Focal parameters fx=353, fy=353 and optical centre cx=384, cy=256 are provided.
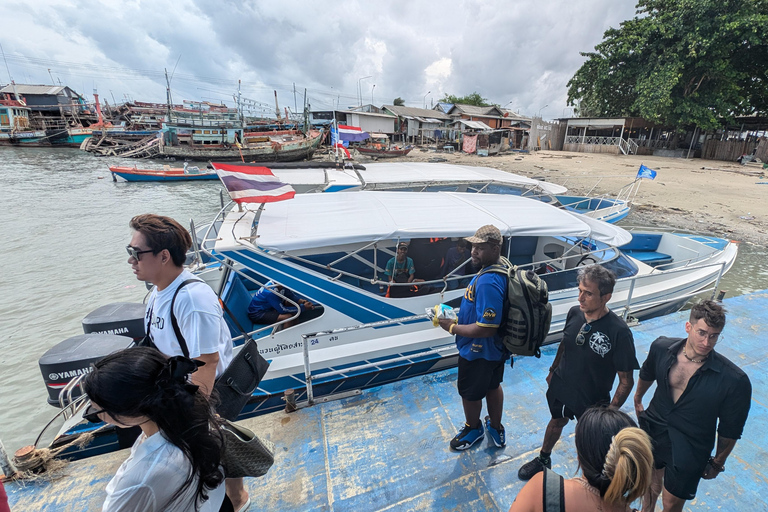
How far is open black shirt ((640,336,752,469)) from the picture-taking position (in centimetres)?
201

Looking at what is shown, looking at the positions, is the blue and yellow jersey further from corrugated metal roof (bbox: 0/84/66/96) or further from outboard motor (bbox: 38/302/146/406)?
corrugated metal roof (bbox: 0/84/66/96)

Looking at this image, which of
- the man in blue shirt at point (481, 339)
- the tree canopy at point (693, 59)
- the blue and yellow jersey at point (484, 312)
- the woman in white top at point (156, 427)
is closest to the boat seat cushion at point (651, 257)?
the man in blue shirt at point (481, 339)

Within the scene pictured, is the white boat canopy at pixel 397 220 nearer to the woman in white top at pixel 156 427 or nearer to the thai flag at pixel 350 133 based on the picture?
the woman in white top at pixel 156 427

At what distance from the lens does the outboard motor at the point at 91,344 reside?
12.4ft

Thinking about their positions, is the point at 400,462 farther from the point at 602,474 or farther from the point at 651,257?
the point at 651,257

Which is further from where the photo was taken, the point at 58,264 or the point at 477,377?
the point at 58,264

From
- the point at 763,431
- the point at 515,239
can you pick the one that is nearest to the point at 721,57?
the point at 515,239

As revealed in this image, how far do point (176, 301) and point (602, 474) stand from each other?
2108mm

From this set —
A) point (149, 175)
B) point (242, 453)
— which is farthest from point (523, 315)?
point (149, 175)

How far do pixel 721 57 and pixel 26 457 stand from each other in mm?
38343

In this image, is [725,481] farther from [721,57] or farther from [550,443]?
[721,57]

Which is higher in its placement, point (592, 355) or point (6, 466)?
point (592, 355)

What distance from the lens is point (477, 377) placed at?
2752mm

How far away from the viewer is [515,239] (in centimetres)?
614
